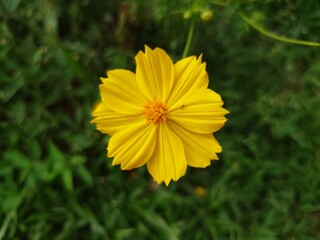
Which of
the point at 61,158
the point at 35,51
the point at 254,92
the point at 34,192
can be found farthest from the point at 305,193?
the point at 35,51

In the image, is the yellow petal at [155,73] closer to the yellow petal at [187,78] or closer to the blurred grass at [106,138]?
the yellow petal at [187,78]

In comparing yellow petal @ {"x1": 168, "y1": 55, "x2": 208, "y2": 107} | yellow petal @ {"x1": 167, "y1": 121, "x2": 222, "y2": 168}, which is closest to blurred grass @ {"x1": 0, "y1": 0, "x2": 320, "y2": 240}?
yellow petal @ {"x1": 168, "y1": 55, "x2": 208, "y2": 107}

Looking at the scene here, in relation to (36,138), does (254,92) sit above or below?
above

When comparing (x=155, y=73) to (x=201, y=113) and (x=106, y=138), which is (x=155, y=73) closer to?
(x=201, y=113)

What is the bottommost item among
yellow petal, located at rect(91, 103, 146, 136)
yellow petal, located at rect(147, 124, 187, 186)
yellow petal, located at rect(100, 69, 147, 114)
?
yellow petal, located at rect(147, 124, 187, 186)

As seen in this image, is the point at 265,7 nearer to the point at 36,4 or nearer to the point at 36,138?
the point at 36,4

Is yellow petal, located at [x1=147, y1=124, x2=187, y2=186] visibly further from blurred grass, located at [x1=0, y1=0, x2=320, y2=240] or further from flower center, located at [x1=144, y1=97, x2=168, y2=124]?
blurred grass, located at [x1=0, y1=0, x2=320, y2=240]
